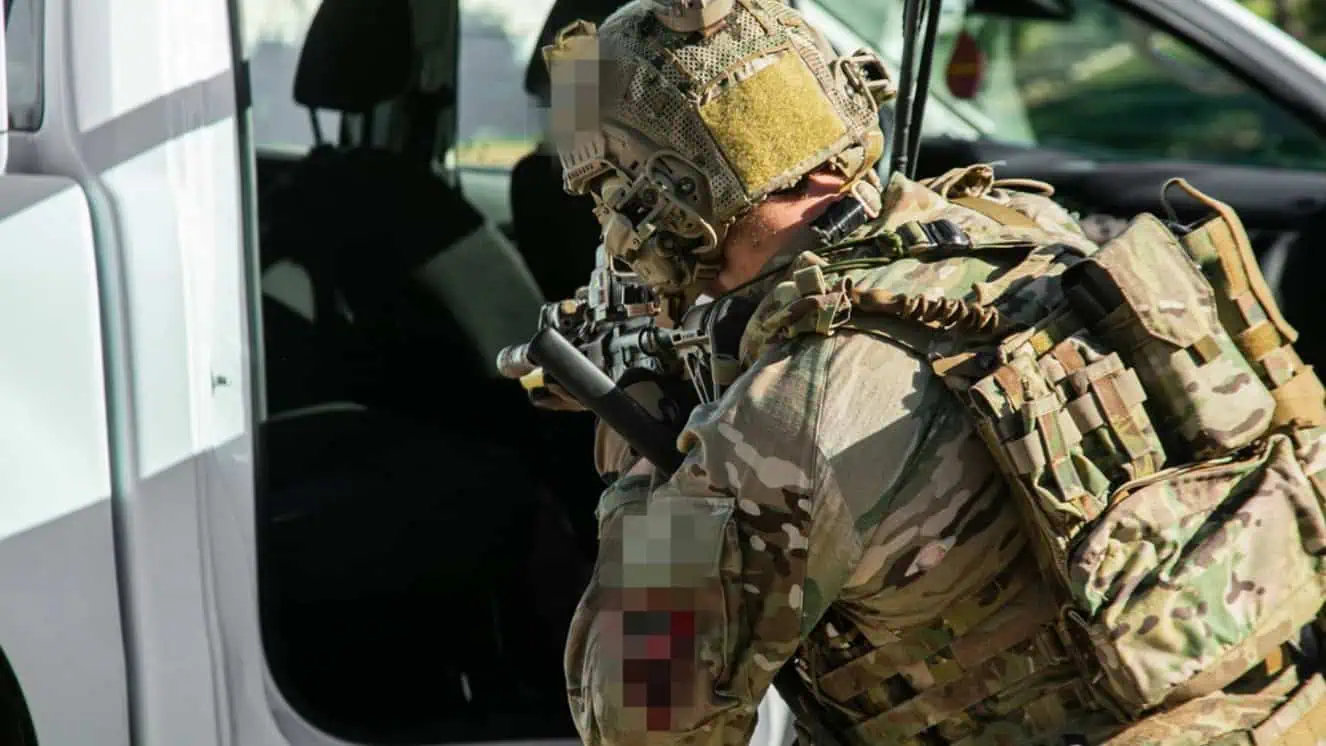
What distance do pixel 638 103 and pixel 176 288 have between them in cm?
74

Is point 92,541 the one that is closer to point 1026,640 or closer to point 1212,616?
point 1026,640

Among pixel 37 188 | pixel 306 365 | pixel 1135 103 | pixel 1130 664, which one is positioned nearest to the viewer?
pixel 1130 664

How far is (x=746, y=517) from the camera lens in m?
1.69

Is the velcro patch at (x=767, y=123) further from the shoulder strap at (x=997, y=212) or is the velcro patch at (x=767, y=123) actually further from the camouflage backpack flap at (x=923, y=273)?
the shoulder strap at (x=997, y=212)

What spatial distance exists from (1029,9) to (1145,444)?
1680 mm

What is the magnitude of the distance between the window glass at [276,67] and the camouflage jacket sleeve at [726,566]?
3.24 feet

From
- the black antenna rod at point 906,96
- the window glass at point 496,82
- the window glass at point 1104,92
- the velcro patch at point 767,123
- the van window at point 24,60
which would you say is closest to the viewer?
the velcro patch at point 767,123

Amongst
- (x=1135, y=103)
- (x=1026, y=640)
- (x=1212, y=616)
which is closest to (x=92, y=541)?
(x=1026, y=640)

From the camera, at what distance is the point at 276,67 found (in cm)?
242

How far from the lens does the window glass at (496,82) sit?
101 inches

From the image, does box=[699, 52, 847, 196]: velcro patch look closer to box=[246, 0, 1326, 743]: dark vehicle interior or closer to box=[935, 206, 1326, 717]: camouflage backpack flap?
box=[935, 206, 1326, 717]: camouflage backpack flap

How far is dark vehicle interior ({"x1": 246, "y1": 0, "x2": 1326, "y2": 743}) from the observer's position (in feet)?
8.08

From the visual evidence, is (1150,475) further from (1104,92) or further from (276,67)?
(1104,92)

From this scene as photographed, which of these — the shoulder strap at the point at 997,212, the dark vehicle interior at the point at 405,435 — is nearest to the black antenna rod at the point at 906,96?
the shoulder strap at the point at 997,212
